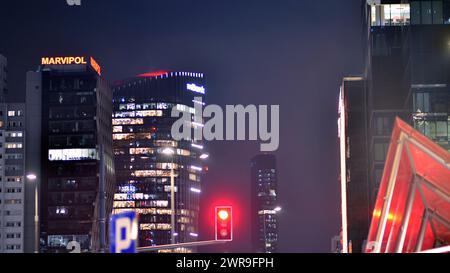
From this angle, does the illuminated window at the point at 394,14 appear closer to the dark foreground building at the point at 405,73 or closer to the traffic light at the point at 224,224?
the dark foreground building at the point at 405,73

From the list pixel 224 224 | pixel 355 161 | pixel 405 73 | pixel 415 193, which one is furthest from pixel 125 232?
pixel 355 161

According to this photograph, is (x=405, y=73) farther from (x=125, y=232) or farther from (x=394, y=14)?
(x=125, y=232)

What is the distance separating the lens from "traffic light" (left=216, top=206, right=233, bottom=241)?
3441 cm

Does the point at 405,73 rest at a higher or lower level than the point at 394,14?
lower

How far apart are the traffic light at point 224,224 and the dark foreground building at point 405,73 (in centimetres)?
7813

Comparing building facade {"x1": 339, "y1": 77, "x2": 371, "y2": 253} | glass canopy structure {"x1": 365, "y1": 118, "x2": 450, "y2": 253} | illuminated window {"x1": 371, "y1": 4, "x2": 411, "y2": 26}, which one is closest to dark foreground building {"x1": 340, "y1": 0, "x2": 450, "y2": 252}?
illuminated window {"x1": 371, "y1": 4, "x2": 411, "y2": 26}

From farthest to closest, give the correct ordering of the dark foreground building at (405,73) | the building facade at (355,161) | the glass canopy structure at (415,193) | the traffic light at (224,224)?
1. the building facade at (355,161)
2. the dark foreground building at (405,73)
3. the glass canopy structure at (415,193)
4. the traffic light at (224,224)

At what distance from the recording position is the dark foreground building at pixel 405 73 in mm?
110375

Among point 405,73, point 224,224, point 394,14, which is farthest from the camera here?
point 394,14

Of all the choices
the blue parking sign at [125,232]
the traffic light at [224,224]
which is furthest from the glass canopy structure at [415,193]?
the blue parking sign at [125,232]

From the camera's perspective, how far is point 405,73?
120m

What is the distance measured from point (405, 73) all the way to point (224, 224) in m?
89.8

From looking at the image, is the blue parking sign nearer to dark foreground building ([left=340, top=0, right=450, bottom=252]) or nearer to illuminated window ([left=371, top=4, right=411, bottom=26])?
dark foreground building ([left=340, top=0, right=450, bottom=252])
